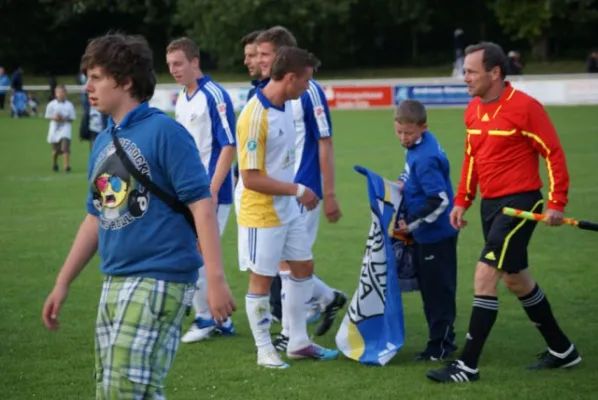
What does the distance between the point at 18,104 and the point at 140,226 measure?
38.3 metres

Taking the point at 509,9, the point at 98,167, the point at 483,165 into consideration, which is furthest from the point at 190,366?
the point at 509,9

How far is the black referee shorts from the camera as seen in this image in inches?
273

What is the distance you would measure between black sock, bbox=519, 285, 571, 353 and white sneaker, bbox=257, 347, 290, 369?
5.43 feet

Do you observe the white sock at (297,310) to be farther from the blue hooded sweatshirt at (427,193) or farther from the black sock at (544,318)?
the black sock at (544,318)

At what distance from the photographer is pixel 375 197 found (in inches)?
304

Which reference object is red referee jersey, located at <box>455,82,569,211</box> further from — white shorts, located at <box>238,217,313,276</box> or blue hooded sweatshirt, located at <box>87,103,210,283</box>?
blue hooded sweatshirt, located at <box>87,103,210,283</box>

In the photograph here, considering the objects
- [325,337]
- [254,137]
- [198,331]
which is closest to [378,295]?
[325,337]

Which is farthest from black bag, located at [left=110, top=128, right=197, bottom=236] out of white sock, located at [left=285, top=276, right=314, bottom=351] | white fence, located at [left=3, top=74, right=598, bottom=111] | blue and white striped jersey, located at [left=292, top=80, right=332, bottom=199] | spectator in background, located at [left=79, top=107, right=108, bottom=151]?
white fence, located at [left=3, top=74, right=598, bottom=111]

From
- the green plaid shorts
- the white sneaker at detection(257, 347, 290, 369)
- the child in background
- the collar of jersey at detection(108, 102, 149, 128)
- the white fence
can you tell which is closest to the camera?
the green plaid shorts

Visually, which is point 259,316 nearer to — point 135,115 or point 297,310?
point 297,310

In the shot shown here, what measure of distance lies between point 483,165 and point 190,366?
94.3 inches

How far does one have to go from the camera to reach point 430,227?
776 cm

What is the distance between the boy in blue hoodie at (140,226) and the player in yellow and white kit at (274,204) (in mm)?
2485

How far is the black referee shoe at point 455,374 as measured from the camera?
7035 mm
